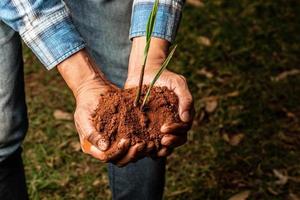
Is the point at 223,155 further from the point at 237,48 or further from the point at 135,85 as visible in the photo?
the point at 135,85

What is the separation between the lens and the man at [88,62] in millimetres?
1281

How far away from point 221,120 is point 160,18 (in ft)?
5.05

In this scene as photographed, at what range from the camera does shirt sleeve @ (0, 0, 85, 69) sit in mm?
1297

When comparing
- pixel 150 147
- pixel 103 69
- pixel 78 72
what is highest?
pixel 78 72

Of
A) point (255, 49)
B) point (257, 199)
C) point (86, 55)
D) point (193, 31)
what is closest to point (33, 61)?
point (193, 31)

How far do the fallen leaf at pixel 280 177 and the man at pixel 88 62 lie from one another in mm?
851

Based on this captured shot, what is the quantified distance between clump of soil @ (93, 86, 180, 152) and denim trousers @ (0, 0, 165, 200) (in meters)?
0.36

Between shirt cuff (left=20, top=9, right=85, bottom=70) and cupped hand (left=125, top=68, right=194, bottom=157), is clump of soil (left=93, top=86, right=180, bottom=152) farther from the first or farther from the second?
shirt cuff (left=20, top=9, right=85, bottom=70)

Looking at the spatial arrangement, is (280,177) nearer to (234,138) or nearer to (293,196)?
(293,196)

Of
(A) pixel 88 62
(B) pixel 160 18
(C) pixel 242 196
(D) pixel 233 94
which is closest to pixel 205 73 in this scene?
(D) pixel 233 94

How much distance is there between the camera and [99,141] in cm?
122

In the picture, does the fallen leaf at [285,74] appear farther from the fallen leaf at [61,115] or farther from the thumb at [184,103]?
the thumb at [184,103]

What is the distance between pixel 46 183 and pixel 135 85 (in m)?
1.23

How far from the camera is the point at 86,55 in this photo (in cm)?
136
